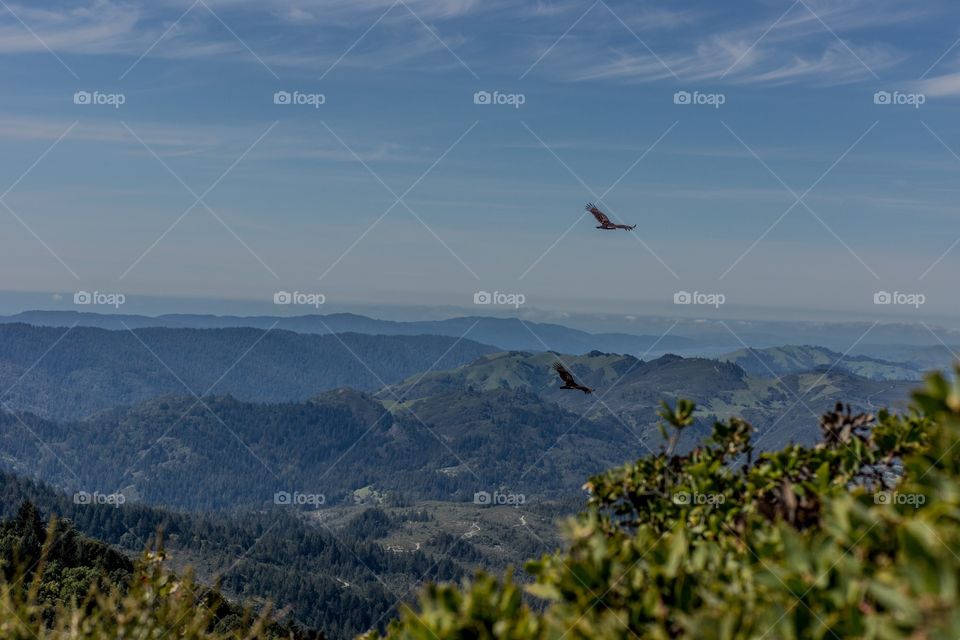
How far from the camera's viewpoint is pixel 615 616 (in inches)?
241

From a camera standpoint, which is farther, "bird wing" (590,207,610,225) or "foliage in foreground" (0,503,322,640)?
"bird wing" (590,207,610,225)

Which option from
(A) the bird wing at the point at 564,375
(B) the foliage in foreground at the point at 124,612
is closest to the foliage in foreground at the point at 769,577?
(B) the foliage in foreground at the point at 124,612

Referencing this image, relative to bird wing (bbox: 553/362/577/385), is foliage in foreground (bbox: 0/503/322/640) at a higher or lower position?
lower

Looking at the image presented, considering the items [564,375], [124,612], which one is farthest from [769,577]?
[564,375]

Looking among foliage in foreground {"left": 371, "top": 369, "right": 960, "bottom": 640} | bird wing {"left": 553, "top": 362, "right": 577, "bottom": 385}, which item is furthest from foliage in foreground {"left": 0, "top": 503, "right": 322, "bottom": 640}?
bird wing {"left": 553, "top": 362, "right": 577, "bottom": 385}

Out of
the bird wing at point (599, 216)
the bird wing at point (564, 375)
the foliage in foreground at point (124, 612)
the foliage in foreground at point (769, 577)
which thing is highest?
the bird wing at point (599, 216)

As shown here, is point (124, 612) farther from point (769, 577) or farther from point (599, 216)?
point (599, 216)

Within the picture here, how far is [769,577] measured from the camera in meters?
5.64

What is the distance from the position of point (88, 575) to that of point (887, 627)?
550 feet

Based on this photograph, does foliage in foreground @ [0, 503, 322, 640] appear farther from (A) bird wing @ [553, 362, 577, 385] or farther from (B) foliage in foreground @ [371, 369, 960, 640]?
(A) bird wing @ [553, 362, 577, 385]

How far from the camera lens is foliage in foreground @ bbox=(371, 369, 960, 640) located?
4570 mm

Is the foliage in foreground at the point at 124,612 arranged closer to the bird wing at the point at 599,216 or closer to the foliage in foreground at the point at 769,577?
the foliage in foreground at the point at 769,577

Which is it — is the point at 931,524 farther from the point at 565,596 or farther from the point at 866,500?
the point at 565,596

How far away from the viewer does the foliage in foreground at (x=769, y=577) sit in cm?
457
